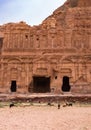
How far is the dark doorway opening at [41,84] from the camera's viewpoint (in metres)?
40.0

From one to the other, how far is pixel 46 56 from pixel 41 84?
3.79m

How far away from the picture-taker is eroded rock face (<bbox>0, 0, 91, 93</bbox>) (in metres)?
→ 39.6

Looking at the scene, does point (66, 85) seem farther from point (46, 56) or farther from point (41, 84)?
point (46, 56)

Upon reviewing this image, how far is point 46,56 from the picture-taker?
40375mm

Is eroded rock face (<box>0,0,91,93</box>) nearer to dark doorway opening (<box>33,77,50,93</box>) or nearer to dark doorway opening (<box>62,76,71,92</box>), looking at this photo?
dark doorway opening (<box>33,77,50,93</box>)

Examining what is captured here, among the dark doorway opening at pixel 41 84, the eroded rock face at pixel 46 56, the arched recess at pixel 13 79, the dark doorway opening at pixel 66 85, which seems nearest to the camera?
the eroded rock face at pixel 46 56

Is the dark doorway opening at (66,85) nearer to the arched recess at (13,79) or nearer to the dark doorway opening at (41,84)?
the dark doorway opening at (41,84)

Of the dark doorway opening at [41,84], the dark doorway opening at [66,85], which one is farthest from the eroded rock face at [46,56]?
the dark doorway opening at [66,85]

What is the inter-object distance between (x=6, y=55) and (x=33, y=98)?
14.1 metres

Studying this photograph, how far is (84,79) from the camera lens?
39.2 metres

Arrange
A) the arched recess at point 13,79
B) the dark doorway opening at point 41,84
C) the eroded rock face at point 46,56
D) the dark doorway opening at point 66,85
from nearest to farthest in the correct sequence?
1. the eroded rock face at point 46,56
2. the dark doorway opening at point 41,84
3. the arched recess at point 13,79
4. the dark doorway opening at point 66,85

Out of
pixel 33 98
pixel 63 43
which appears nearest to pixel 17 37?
pixel 63 43

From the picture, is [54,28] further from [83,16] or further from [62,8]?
[62,8]

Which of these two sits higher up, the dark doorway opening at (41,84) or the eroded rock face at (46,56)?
the eroded rock face at (46,56)
